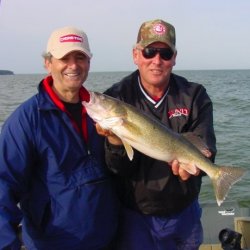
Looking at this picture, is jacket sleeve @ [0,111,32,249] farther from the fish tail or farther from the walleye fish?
the fish tail

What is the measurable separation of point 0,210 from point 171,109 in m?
2.09

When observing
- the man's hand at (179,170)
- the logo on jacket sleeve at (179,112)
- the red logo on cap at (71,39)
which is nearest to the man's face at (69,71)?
the red logo on cap at (71,39)

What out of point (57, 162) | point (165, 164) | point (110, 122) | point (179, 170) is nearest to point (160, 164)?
point (165, 164)

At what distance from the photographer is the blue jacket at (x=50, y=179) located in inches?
140

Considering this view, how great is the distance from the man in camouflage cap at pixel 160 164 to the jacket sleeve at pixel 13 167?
1.10 meters

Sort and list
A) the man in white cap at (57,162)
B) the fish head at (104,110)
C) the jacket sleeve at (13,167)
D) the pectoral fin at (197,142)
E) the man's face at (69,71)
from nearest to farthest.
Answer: the jacket sleeve at (13,167) → the man in white cap at (57,162) → the man's face at (69,71) → the fish head at (104,110) → the pectoral fin at (197,142)

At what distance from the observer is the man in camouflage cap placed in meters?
4.39

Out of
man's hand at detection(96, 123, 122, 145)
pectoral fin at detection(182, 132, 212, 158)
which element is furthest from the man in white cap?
pectoral fin at detection(182, 132, 212, 158)

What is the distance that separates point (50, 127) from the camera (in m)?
3.76

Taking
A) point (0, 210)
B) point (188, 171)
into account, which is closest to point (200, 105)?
point (188, 171)

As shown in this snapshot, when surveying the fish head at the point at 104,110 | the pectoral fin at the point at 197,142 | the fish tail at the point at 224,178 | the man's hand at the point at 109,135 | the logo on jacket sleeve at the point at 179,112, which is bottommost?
the fish tail at the point at 224,178

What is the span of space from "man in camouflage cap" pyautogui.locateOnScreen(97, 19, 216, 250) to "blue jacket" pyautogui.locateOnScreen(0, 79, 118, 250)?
0.55 m

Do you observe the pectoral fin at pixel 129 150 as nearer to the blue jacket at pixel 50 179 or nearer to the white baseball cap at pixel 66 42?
the blue jacket at pixel 50 179

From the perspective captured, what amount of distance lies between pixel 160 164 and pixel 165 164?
55mm
